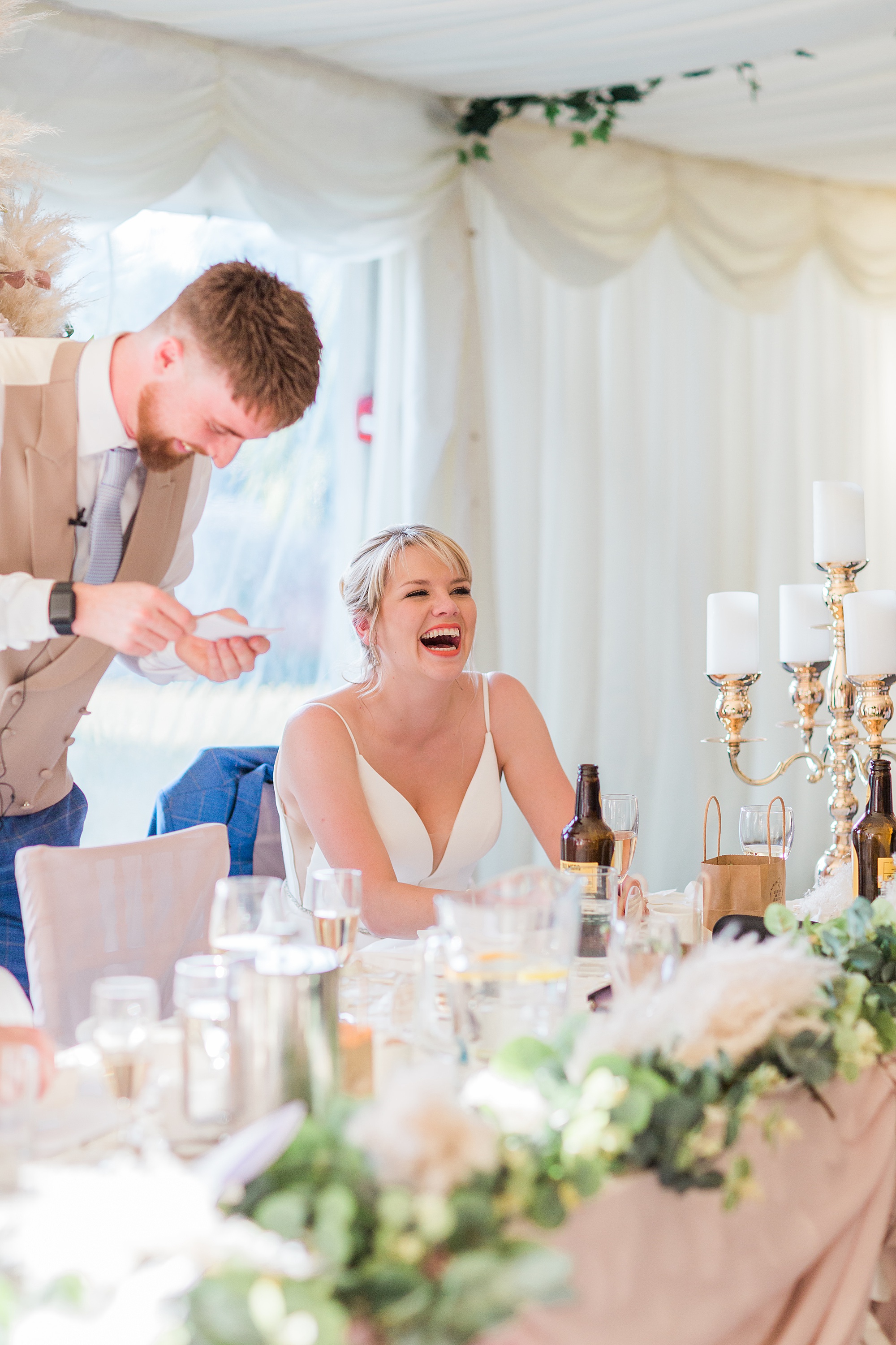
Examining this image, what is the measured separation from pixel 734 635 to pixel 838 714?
8.7 inches

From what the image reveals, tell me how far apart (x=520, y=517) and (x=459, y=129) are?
121 cm

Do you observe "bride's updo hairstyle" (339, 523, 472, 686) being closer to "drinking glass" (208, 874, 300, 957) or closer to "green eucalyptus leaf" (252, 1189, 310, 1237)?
"drinking glass" (208, 874, 300, 957)

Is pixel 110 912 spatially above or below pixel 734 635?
below

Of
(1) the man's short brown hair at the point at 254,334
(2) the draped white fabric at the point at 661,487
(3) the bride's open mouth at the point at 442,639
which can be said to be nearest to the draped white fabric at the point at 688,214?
(2) the draped white fabric at the point at 661,487

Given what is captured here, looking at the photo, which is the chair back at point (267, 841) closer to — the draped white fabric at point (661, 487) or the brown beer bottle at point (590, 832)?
the draped white fabric at point (661, 487)

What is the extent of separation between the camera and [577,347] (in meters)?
4.27

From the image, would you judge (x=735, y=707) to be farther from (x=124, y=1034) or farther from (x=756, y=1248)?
(x=124, y=1034)

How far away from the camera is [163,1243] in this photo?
2.35 feet

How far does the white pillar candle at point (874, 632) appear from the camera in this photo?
1.91m

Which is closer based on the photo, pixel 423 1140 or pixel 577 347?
pixel 423 1140

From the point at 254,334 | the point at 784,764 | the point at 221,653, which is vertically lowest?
the point at 784,764

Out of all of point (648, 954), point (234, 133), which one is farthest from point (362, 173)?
point (648, 954)

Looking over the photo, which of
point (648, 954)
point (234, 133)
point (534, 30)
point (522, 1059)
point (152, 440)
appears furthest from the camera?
point (234, 133)

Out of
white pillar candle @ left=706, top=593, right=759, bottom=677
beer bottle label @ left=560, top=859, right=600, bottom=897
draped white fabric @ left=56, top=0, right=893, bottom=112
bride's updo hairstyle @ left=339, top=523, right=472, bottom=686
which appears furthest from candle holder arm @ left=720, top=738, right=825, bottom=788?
draped white fabric @ left=56, top=0, right=893, bottom=112
